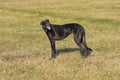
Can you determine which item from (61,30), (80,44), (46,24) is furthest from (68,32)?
(46,24)

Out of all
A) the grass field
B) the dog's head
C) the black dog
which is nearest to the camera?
the grass field

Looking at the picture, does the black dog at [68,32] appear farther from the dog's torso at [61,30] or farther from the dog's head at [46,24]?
the dog's head at [46,24]

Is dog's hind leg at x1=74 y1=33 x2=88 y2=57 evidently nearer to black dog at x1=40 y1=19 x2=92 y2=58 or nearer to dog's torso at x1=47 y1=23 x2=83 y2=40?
black dog at x1=40 y1=19 x2=92 y2=58

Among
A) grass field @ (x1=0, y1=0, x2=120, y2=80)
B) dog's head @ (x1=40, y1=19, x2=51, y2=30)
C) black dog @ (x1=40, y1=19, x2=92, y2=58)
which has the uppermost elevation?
dog's head @ (x1=40, y1=19, x2=51, y2=30)

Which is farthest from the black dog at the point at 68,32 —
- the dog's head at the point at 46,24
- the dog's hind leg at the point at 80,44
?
the dog's head at the point at 46,24

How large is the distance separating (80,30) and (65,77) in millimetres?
3100

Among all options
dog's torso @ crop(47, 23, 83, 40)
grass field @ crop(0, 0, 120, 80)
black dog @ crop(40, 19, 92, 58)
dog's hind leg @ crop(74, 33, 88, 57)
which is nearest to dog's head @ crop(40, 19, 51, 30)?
black dog @ crop(40, 19, 92, 58)

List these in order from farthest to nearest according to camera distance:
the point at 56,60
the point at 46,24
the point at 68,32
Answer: the point at 68,32
the point at 56,60
the point at 46,24

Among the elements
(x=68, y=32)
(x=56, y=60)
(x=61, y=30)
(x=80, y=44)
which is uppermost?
(x=61, y=30)

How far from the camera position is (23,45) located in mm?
18422

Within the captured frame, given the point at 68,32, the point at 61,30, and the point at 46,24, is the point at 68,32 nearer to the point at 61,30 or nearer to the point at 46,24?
the point at 61,30

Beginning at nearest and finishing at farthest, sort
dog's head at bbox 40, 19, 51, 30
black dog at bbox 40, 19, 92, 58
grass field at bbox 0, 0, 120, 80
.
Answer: grass field at bbox 0, 0, 120, 80 < dog's head at bbox 40, 19, 51, 30 < black dog at bbox 40, 19, 92, 58

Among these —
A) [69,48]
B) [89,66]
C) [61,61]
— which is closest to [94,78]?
[89,66]

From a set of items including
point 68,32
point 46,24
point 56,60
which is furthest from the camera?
point 68,32
